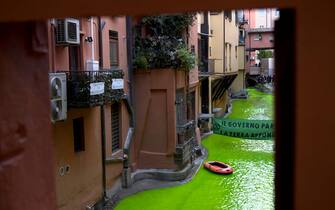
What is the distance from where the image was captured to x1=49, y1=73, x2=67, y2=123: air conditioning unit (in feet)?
30.5

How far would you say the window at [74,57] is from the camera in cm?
1169

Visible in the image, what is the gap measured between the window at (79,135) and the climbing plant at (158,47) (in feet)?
14.1

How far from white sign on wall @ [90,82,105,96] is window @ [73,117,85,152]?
1279mm

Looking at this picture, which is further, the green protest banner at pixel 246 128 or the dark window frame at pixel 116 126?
the green protest banner at pixel 246 128

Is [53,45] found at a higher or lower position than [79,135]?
higher

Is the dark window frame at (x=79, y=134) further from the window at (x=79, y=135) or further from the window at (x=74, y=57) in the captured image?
the window at (x=74, y=57)

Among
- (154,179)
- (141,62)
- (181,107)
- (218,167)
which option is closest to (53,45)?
(141,62)

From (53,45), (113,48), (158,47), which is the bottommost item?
(53,45)

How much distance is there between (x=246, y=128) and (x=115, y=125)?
22.1 feet

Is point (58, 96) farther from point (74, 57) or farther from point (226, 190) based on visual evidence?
point (226, 190)

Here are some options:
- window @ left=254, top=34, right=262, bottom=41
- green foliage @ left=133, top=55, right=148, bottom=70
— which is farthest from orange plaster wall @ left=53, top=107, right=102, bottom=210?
window @ left=254, top=34, right=262, bottom=41

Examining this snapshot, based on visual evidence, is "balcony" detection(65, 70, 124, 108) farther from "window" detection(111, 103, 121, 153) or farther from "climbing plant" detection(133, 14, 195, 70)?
"climbing plant" detection(133, 14, 195, 70)

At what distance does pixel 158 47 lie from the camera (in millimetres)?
16016

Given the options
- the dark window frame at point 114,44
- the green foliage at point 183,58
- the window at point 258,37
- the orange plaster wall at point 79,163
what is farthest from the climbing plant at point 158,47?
the window at point 258,37
